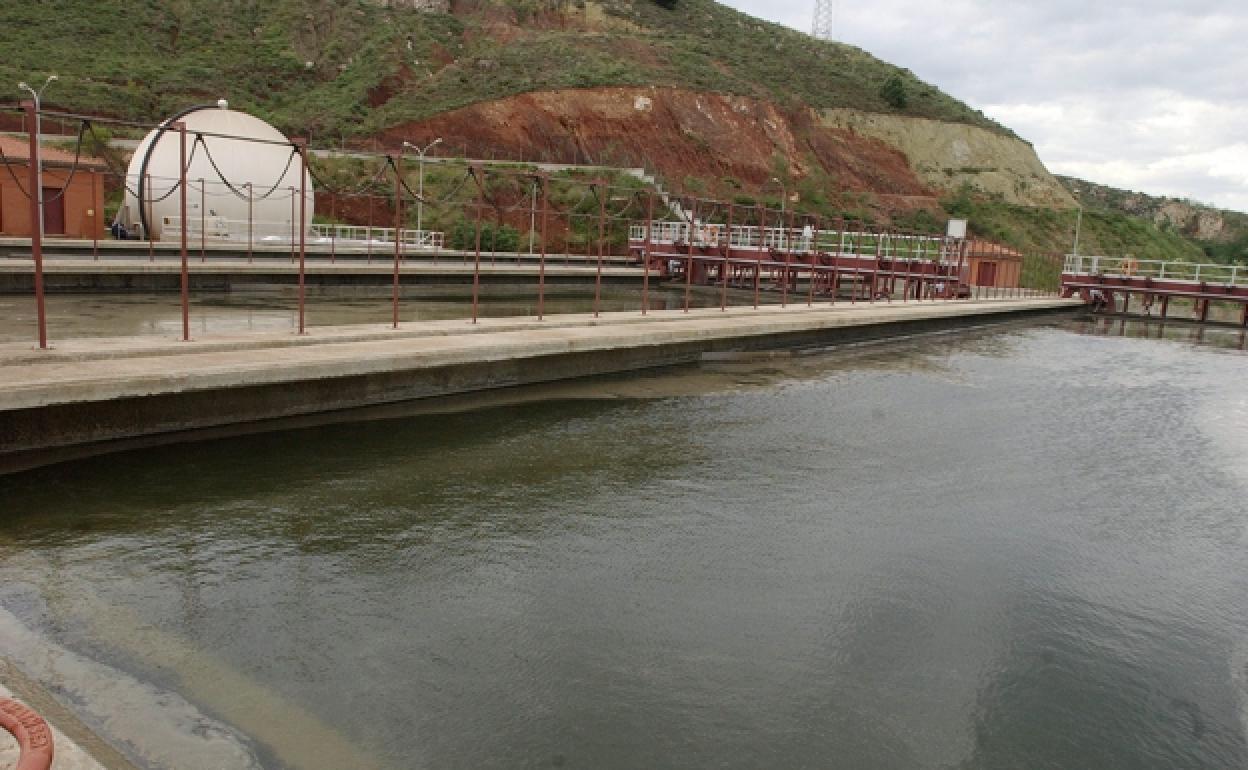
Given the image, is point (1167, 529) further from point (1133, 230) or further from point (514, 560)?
point (1133, 230)

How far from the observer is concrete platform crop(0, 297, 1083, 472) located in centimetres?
921

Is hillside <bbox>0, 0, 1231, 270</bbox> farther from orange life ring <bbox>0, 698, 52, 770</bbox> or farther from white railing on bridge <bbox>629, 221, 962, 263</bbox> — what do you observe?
orange life ring <bbox>0, 698, 52, 770</bbox>

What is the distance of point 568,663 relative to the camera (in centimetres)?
594

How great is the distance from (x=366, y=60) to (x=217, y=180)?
4434cm

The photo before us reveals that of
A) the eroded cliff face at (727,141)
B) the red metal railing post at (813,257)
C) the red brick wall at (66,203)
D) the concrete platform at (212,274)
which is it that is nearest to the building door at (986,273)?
the red metal railing post at (813,257)

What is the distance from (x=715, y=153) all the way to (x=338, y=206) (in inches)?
1096

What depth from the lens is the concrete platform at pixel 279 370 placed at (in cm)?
921

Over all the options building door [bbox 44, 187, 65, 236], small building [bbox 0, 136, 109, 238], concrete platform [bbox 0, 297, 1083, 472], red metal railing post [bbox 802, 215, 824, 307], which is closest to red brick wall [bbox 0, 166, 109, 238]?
small building [bbox 0, 136, 109, 238]

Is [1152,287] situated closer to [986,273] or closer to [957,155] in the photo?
[986,273]

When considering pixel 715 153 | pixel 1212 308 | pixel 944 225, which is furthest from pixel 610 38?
pixel 1212 308

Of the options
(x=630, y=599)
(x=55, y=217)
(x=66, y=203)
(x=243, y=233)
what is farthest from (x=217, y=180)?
(x=630, y=599)

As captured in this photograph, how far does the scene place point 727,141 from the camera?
7019 cm

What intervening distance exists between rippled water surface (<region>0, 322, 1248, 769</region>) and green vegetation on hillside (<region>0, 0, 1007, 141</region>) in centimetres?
5333

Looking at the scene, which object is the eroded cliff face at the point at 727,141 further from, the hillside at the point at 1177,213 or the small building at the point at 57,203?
the hillside at the point at 1177,213
